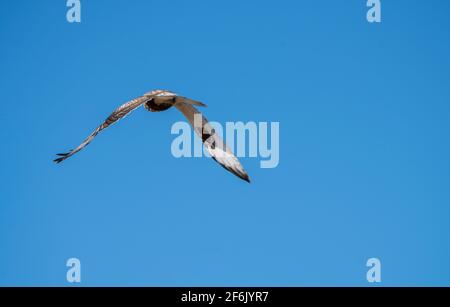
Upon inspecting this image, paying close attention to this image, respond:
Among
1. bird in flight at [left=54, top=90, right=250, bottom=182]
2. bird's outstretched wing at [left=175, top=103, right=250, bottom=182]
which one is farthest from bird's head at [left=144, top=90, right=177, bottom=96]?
bird's outstretched wing at [left=175, top=103, right=250, bottom=182]

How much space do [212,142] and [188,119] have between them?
3.15 ft

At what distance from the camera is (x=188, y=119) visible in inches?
595

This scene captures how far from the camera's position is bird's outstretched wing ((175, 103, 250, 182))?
544 inches

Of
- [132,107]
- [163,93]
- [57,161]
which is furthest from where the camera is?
[163,93]

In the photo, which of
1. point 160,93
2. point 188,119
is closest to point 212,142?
point 188,119

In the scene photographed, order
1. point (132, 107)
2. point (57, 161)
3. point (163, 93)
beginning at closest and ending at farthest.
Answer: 1. point (57, 161)
2. point (132, 107)
3. point (163, 93)

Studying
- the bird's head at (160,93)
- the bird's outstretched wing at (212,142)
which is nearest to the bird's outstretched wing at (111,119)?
the bird's head at (160,93)

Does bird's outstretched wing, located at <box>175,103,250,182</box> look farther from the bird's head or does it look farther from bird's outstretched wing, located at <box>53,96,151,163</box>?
bird's outstretched wing, located at <box>53,96,151,163</box>

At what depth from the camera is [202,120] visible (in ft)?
49.0

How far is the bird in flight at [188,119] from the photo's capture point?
1333 cm

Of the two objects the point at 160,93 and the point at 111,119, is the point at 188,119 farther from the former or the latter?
the point at 111,119
